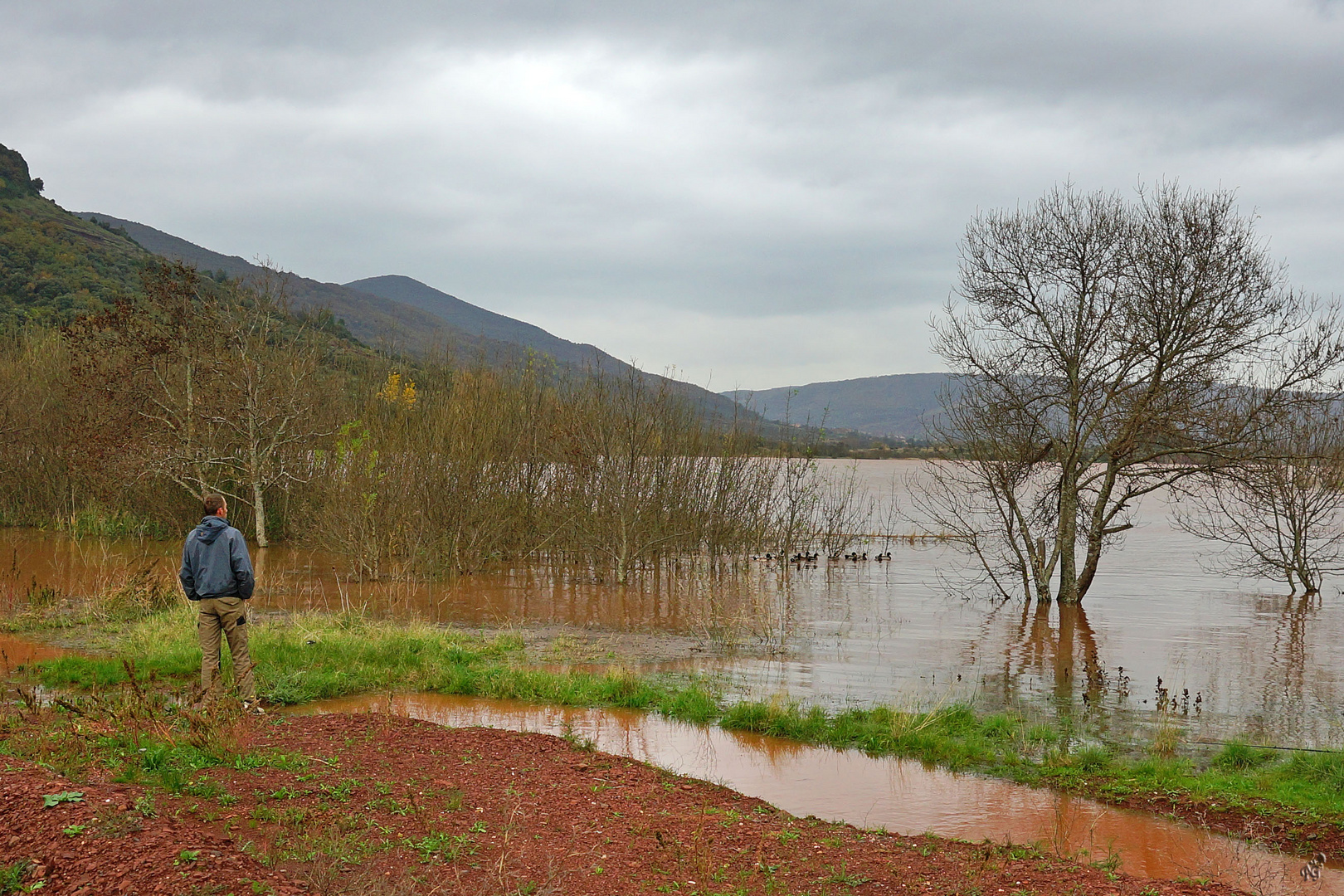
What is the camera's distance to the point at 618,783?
25.6 ft

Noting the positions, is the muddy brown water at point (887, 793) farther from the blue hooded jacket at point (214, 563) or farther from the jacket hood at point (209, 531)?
the jacket hood at point (209, 531)

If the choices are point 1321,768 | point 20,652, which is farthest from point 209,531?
point 1321,768

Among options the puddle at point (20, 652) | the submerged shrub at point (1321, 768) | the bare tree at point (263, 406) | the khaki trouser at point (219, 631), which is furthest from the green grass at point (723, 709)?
the bare tree at point (263, 406)

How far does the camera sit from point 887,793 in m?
8.62

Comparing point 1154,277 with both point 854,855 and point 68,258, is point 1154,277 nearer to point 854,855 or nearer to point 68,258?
point 854,855

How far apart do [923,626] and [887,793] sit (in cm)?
1120

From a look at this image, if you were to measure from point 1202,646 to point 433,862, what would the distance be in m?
16.2

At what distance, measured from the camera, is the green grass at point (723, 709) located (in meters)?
8.70

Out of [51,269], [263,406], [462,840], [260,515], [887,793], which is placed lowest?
[887,793]

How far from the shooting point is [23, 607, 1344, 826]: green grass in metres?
8.70

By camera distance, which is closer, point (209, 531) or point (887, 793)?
point (887, 793)

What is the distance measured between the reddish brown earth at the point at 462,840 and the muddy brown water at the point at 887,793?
0.81 m

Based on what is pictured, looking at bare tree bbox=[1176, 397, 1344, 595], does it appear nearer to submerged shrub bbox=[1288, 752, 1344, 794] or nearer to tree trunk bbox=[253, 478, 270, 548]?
submerged shrub bbox=[1288, 752, 1344, 794]

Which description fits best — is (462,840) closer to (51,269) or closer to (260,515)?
(260,515)
